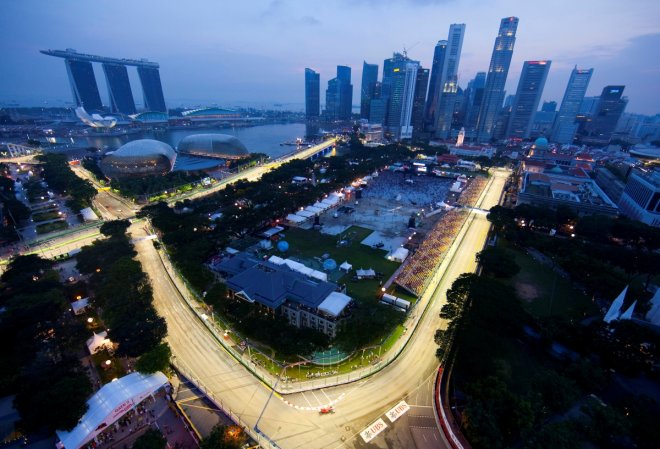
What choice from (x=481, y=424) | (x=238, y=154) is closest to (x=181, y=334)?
(x=481, y=424)

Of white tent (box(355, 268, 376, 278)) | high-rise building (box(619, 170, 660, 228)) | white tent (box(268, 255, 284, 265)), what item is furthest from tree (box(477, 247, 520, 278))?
high-rise building (box(619, 170, 660, 228))

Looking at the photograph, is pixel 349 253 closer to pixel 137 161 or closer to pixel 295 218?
pixel 295 218

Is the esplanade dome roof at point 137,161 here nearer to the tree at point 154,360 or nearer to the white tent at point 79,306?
the white tent at point 79,306

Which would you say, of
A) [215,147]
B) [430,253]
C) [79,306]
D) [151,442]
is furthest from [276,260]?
[215,147]

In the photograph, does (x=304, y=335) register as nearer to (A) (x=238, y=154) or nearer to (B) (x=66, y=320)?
(B) (x=66, y=320)

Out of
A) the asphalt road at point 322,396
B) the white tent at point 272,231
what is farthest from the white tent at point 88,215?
the asphalt road at point 322,396

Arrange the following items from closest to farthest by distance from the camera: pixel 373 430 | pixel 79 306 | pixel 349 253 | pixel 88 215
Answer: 1. pixel 373 430
2. pixel 79 306
3. pixel 349 253
4. pixel 88 215
